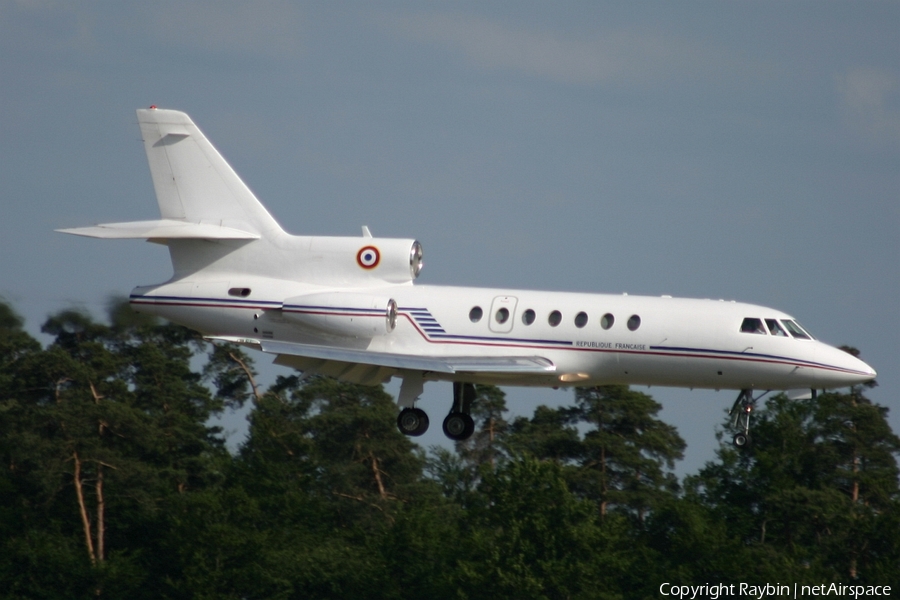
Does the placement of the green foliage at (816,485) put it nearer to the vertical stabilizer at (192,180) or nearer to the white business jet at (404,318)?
the white business jet at (404,318)

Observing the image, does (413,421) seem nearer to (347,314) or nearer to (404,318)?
(404,318)

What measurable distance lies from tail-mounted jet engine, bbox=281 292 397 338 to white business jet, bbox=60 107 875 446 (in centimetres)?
3

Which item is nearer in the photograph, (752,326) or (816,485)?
(752,326)

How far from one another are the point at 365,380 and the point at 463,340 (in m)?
2.78

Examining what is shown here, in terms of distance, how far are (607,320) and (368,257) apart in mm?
5416

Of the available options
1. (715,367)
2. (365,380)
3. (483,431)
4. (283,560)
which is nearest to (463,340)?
(365,380)

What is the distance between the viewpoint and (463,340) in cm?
3069

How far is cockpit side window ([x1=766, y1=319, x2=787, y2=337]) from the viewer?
98.5 ft

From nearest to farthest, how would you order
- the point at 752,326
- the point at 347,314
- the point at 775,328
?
the point at 752,326
the point at 775,328
the point at 347,314

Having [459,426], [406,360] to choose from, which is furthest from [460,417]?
[406,360]

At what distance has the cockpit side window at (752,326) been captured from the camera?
2986cm

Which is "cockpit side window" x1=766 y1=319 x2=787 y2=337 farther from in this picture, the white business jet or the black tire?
the black tire

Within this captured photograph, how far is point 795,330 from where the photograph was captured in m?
30.3

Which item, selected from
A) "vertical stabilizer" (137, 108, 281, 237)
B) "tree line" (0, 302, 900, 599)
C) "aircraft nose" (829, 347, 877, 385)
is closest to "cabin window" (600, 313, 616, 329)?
"aircraft nose" (829, 347, 877, 385)
